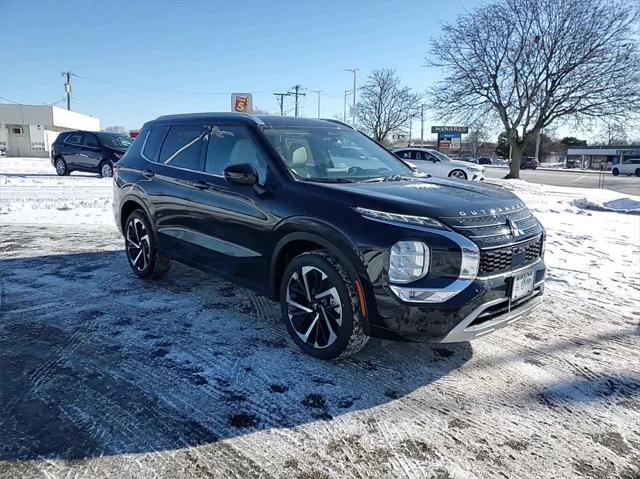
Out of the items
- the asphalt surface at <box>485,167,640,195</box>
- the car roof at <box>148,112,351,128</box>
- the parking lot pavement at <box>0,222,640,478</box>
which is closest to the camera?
the parking lot pavement at <box>0,222,640,478</box>

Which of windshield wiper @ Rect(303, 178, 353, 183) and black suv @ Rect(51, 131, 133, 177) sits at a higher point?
black suv @ Rect(51, 131, 133, 177)

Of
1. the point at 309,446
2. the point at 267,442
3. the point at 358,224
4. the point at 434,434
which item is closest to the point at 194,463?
the point at 267,442

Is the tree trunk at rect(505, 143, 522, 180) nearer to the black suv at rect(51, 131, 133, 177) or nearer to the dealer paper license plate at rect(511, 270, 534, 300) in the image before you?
the black suv at rect(51, 131, 133, 177)

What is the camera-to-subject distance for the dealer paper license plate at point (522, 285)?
314cm

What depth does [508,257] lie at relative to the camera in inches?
123

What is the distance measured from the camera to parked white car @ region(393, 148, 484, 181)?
64.6ft

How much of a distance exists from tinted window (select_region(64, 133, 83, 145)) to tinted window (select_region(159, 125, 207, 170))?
48.4ft

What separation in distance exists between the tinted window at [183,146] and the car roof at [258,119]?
109mm

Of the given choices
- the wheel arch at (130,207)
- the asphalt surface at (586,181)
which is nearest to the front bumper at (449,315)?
the wheel arch at (130,207)

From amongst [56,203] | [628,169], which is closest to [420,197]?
[56,203]

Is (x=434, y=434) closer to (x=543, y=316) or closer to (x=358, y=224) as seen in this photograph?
(x=358, y=224)

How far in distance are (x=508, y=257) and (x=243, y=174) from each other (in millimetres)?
2034

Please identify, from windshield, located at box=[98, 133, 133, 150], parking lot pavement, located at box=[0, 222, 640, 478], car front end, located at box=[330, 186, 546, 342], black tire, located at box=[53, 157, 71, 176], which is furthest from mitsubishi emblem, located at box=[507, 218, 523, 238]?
black tire, located at box=[53, 157, 71, 176]

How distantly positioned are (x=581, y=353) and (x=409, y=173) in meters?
2.09
